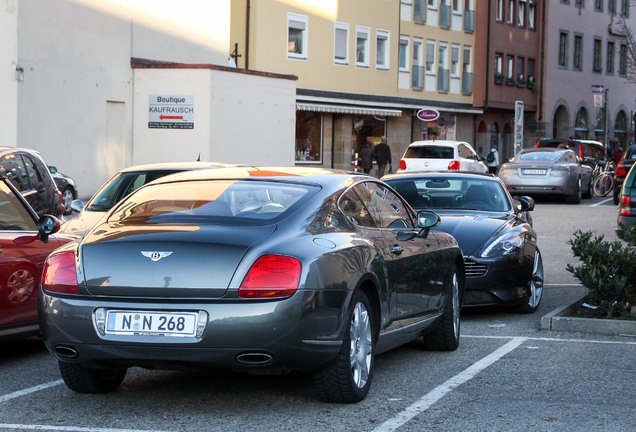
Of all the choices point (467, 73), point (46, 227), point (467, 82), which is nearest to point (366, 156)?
point (467, 82)

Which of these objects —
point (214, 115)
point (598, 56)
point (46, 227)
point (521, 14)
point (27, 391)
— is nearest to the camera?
point (27, 391)

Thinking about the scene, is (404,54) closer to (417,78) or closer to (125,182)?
(417,78)

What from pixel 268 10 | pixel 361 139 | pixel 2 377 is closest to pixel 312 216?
pixel 2 377

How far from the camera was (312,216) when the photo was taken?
764 centimetres

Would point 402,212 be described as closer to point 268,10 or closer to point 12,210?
point 12,210

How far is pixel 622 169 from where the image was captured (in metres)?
35.3

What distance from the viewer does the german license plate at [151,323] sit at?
695 centimetres

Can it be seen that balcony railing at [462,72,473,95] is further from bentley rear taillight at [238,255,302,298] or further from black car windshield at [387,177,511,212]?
bentley rear taillight at [238,255,302,298]

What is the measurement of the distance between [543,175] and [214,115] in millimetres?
9333

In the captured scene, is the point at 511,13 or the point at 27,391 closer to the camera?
the point at 27,391

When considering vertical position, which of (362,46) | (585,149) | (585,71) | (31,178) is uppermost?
(585,71)

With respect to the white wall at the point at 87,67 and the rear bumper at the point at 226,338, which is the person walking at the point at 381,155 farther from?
the rear bumper at the point at 226,338

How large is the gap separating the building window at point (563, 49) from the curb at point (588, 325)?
65.5m

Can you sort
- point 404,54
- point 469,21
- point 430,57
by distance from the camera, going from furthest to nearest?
point 469,21 < point 430,57 < point 404,54
